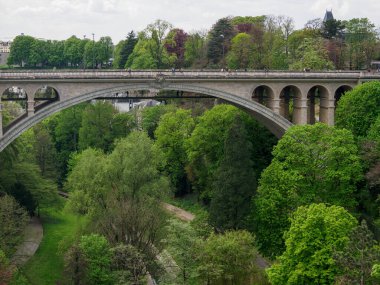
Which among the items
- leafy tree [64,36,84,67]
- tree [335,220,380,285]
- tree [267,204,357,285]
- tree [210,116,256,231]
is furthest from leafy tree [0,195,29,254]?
leafy tree [64,36,84,67]

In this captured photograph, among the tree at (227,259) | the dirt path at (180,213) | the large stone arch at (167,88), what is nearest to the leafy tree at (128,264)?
the tree at (227,259)

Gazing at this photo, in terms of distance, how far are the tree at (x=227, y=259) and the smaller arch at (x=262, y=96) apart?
1726cm

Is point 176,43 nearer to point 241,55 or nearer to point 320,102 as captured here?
point 241,55

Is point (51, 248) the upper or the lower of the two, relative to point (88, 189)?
lower

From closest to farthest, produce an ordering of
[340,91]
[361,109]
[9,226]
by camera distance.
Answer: [9,226], [361,109], [340,91]

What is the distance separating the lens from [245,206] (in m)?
38.8

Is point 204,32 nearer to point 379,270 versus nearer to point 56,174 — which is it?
point 56,174

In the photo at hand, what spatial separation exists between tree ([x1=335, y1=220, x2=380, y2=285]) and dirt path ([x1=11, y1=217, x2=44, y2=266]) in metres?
22.0

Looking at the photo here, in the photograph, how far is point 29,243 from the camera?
148 ft

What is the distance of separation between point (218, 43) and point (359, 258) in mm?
56188

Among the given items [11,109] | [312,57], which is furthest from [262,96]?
[11,109]

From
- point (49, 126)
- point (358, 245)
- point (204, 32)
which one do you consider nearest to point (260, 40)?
point (204, 32)

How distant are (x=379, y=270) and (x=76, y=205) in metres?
23.9

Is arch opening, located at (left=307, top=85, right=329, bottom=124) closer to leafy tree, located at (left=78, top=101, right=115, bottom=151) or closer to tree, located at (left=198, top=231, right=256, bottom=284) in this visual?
tree, located at (left=198, top=231, right=256, bottom=284)
